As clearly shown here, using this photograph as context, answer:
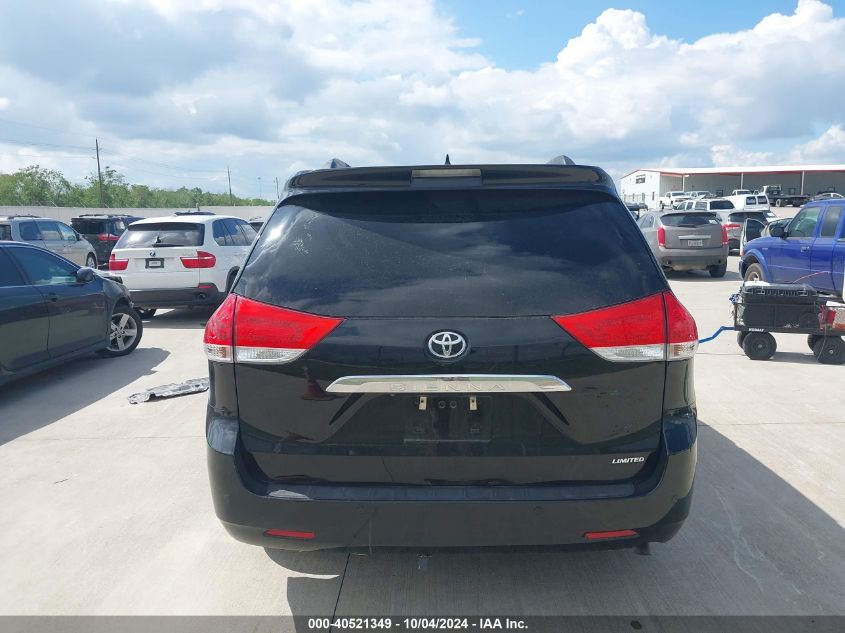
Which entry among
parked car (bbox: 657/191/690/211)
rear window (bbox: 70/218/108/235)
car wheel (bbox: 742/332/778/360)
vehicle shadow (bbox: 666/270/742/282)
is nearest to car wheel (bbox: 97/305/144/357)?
car wheel (bbox: 742/332/778/360)

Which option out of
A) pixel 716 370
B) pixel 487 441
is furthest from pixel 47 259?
pixel 716 370

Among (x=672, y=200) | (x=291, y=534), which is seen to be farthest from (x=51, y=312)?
(x=672, y=200)

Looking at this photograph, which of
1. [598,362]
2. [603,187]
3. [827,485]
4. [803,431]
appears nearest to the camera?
[598,362]

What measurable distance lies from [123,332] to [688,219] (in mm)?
13743

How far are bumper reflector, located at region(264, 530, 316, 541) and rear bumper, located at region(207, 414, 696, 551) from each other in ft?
0.04

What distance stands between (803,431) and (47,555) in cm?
541

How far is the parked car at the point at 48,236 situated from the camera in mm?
16219

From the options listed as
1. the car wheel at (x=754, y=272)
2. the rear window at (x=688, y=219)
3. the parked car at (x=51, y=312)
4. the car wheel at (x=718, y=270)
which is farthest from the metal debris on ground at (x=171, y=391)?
the car wheel at (x=718, y=270)

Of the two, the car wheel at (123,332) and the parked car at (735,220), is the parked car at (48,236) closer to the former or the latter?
the car wheel at (123,332)

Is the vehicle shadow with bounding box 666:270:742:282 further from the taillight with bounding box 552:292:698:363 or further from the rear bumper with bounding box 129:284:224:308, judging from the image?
the taillight with bounding box 552:292:698:363

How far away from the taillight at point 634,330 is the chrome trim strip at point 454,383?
21 centimetres

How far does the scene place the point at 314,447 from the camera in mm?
2445

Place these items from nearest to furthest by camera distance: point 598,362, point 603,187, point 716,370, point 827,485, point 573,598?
1. point 598,362
2. point 603,187
3. point 573,598
4. point 827,485
5. point 716,370

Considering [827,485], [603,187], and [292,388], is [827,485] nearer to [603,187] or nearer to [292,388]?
[603,187]
